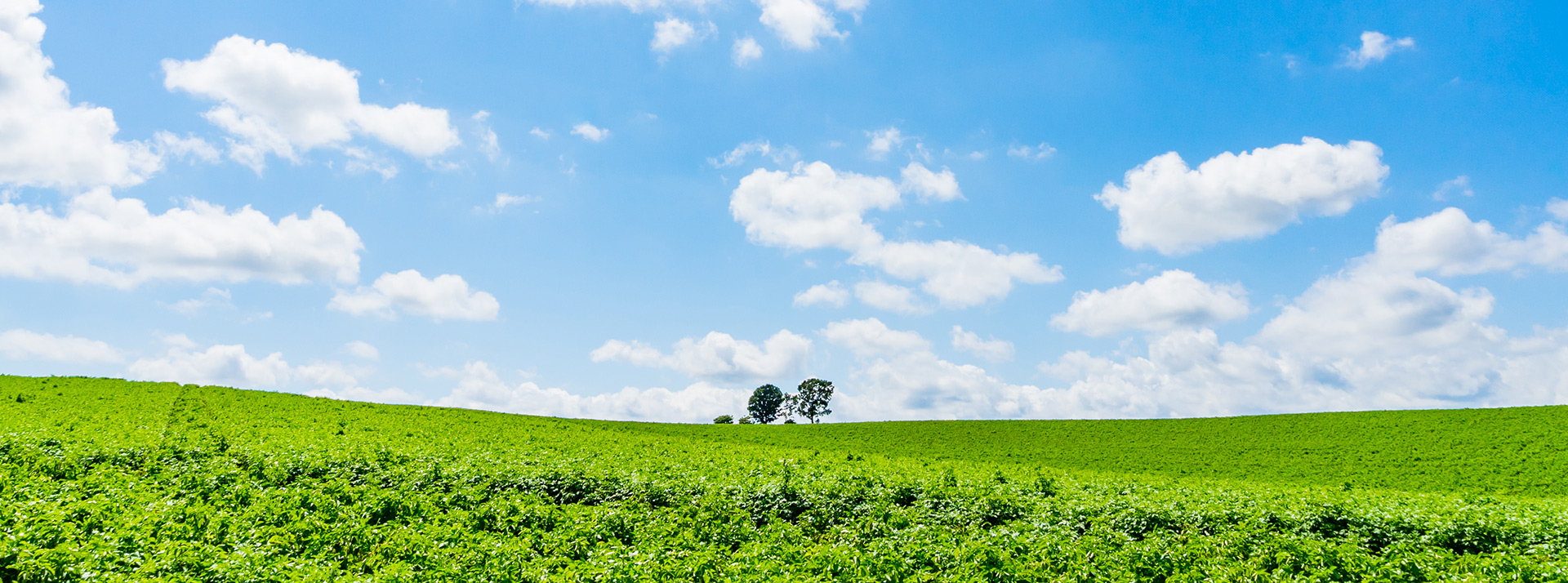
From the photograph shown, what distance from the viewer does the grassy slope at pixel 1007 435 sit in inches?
1271

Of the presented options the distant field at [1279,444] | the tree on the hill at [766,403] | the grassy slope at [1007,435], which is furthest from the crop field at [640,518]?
the tree on the hill at [766,403]

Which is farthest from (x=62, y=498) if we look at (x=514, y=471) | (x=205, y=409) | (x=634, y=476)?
(x=205, y=409)

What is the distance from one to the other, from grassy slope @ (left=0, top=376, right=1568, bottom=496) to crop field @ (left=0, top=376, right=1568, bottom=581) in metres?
1.38

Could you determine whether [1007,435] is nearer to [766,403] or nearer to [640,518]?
[640,518]

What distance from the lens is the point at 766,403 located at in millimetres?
120000

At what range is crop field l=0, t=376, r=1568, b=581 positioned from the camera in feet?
43.2

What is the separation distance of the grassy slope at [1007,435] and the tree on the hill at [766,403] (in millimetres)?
52222

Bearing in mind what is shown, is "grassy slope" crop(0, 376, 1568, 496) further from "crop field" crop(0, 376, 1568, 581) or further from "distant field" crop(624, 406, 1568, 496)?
"crop field" crop(0, 376, 1568, 581)

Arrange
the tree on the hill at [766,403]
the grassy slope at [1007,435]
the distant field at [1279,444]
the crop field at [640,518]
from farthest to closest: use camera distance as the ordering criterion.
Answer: the tree on the hill at [766,403] → the distant field at [1279,444] → the grassy slope at [1007,435] → the crop field at [640,518]

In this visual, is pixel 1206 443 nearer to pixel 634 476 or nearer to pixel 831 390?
pixel 634 476

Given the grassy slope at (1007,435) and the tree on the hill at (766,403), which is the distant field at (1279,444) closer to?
the grassy slope at (1007,435)

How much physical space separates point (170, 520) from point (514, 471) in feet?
27.8

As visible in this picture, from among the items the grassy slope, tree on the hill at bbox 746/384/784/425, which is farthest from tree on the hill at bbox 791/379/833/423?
the grassy slope

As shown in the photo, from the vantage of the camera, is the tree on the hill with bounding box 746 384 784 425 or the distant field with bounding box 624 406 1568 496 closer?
the distant field with bounding box 624 406 1568 496
